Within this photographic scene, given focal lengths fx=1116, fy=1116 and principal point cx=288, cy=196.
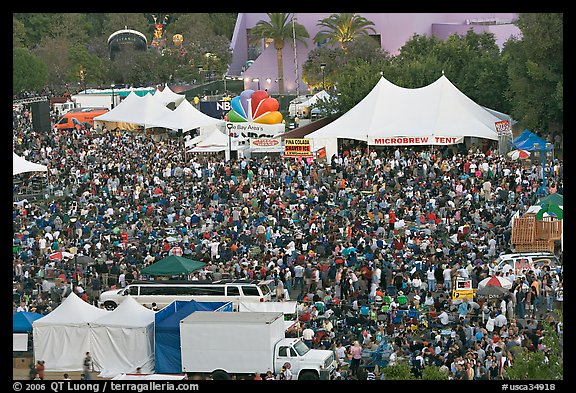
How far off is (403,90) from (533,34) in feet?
18.7

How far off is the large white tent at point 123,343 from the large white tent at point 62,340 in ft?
0.68

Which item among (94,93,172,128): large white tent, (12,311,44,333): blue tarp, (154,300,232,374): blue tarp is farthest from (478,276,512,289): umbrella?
(94,93,172,128): large white tent

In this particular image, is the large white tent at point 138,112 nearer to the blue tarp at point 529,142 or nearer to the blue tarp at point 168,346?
the blue tarp at point 529,142

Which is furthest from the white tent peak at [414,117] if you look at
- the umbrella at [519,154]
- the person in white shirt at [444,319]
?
the person in white shirt at [444,319]

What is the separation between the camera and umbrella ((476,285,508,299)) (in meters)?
23.4

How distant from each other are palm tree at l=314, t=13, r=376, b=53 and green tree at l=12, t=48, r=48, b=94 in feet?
69.2

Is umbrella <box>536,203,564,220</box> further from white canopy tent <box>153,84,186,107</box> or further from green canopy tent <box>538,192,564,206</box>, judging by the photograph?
white canopy tent <box>153,84,186,107</box>

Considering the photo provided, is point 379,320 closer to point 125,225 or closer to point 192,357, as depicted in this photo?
point 192,357

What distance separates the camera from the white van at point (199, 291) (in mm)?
24062

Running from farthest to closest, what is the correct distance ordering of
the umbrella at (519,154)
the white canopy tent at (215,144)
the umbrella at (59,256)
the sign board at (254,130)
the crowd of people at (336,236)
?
the sign board at (254,130) → the white canopy tent at (215,144) → the umbrella at (519,154) → the umbrella at (59,256) → the crowd of people at (336,236)

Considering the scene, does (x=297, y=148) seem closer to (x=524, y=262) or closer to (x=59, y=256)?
(x=59, y=256)

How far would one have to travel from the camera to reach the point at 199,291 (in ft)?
79.0

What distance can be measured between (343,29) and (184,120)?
27.1 metres

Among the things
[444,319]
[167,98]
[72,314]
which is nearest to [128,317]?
[72,314]
